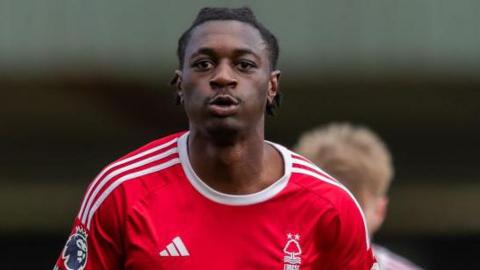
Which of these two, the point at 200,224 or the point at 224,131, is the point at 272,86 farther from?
the point at 200,224

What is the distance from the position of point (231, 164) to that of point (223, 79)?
0.37 metres

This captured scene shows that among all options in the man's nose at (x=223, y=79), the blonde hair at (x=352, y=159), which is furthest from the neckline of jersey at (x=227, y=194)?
the blonde hair at (x=352, y=159)

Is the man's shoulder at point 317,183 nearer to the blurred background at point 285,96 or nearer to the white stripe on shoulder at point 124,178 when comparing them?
the white stripe on shoulder at point 124,178

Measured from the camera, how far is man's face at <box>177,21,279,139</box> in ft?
16.4

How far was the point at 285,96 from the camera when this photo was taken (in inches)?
469

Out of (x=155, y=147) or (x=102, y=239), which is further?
(x=155, y=147)

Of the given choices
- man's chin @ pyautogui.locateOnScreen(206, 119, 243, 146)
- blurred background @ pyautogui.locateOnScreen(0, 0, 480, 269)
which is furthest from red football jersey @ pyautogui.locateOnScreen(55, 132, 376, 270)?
blurred background @ pyautogui.locateOnScreen(0, 0, 480, 269)

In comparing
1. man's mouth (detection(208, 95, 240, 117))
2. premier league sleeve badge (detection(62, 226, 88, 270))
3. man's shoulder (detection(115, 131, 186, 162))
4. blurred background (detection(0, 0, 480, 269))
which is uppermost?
blurred background (detection(0, 0, 480, 269))

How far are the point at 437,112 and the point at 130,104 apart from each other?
2.43 m

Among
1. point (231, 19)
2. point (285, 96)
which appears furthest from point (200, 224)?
point (285, 96)

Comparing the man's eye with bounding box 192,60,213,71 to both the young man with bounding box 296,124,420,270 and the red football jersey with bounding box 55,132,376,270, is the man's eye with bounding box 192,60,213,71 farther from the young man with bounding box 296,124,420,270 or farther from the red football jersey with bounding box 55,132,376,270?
the young man with bounding box 296,124,420,270

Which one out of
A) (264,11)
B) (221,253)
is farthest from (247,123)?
(264,11)

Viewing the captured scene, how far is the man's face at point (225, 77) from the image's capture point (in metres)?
4.98

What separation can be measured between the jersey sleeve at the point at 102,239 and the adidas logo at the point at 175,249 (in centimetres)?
15
